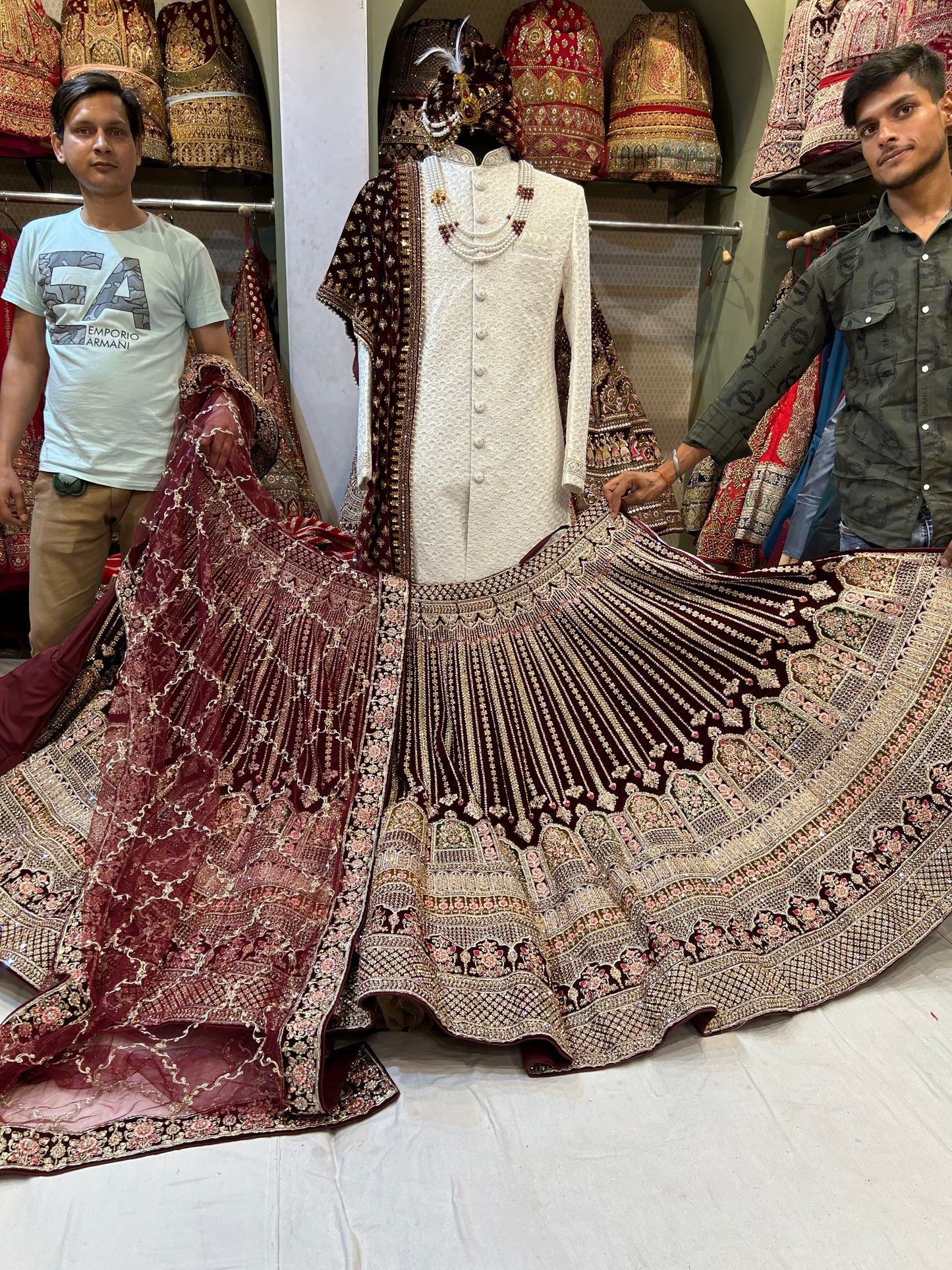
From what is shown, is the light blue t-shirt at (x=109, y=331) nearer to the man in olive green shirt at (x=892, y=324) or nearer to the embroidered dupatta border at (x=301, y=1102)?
the embroidered dupatta border at (x=301, y=1102)

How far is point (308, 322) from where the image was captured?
3.09 metres

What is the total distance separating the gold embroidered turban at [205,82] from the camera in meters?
3.05

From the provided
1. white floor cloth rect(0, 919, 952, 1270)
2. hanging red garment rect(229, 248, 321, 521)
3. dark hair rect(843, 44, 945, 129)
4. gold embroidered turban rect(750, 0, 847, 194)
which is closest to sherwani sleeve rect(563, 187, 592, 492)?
dark hair rect(843, 44, 945, 129)

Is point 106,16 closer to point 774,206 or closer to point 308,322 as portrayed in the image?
point 308,322

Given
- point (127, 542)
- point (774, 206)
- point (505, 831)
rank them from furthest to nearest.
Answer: point (774, 206) → point (127, 542) → point (505, 831)

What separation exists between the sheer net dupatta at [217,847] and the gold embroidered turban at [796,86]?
6.43 ft

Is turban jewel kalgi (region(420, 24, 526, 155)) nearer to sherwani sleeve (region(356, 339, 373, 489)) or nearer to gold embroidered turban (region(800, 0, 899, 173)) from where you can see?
sherwani sleeve (region(356, 339, 373, 489))

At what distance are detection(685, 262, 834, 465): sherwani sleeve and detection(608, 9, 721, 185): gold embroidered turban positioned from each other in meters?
1.38

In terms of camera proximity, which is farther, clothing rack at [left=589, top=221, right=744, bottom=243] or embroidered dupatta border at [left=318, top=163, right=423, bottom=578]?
clothing rack at [left=589, top=221, right=744, bottom=243]

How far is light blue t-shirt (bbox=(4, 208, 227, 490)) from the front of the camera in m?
2.19

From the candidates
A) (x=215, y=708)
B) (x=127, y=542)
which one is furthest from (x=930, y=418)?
(x=127, y=542)

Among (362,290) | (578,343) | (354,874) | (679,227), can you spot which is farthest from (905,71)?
(354,874)

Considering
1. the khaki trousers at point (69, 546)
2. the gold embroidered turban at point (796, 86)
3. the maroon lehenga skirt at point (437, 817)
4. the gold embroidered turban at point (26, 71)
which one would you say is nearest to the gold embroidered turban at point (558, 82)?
the gold embroidered turban at point (796, 86)

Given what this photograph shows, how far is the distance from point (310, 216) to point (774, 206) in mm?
1646
